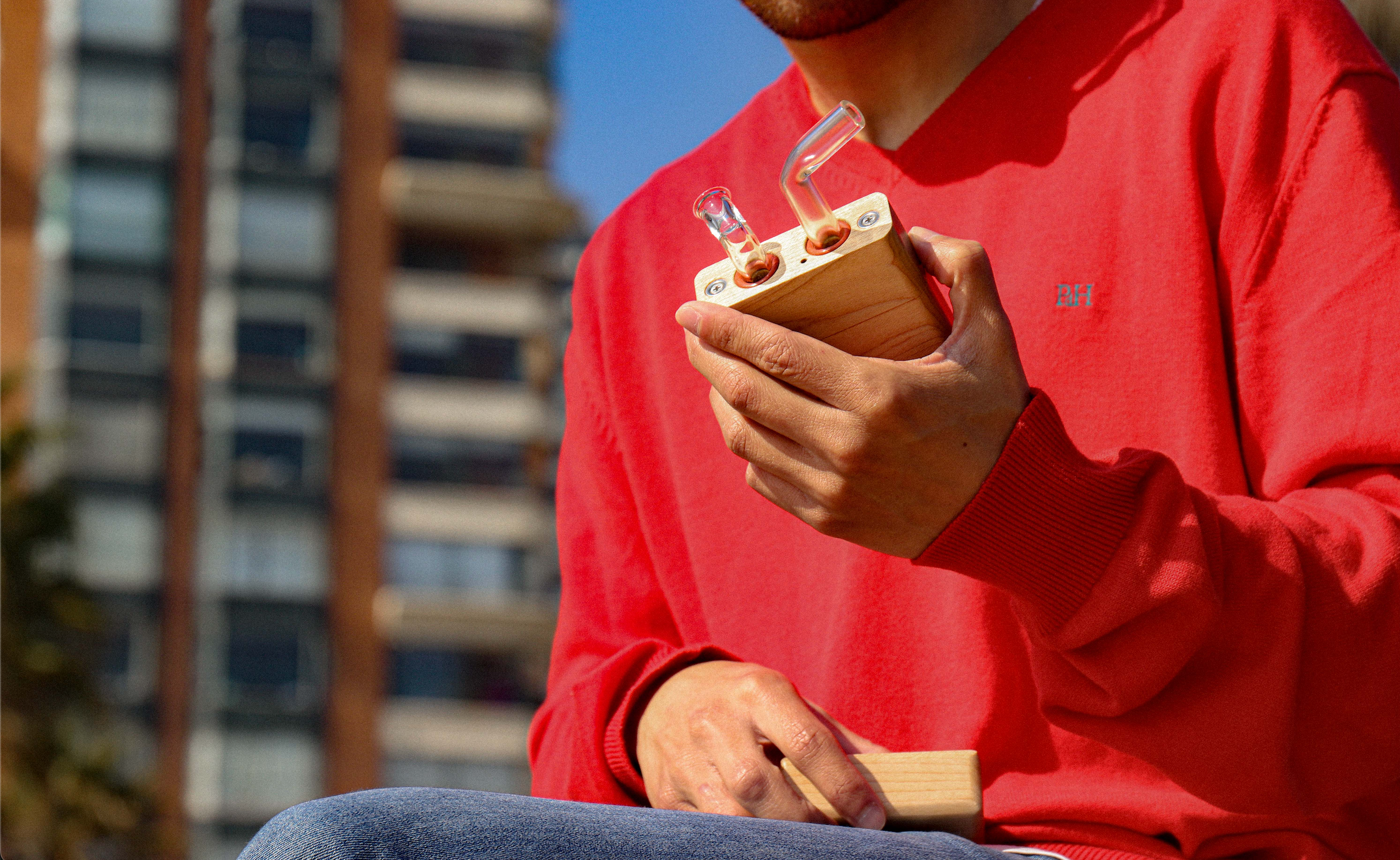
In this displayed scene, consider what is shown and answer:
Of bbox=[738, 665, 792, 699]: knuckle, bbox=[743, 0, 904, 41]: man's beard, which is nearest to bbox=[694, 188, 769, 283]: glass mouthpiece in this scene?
bbox=[738, 665, 792, 699]: knuckle

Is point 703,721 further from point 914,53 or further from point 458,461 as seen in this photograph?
point 458,461

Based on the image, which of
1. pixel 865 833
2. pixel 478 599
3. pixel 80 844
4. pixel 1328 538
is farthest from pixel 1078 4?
pixel 478 599

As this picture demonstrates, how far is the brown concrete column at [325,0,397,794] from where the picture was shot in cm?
3203

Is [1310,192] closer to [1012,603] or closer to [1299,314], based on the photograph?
[1299,314]

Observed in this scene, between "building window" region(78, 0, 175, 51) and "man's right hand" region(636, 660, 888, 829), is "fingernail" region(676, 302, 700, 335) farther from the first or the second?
"building window" region(78, 0, 175, 51)

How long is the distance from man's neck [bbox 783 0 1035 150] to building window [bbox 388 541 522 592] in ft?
103

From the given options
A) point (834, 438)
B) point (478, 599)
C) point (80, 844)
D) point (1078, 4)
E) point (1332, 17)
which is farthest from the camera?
→ point (478, 599)

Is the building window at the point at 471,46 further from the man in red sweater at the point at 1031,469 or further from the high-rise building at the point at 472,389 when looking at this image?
the man in red sweater at the point at 1031,469

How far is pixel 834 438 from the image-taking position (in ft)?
3.53

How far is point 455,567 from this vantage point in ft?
108

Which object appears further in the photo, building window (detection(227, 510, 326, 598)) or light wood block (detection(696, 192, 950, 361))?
building window (detection(227, 510, 326, 598))

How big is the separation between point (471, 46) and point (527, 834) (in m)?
35.4

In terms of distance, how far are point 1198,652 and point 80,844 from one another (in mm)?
21926

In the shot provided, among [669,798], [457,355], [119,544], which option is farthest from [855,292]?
[457,355]
